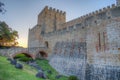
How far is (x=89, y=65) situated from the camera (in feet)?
45.0

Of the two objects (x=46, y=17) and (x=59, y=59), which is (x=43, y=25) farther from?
(x=59, y=59)

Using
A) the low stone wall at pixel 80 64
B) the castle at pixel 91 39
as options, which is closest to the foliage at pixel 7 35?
the castle at pixel 91 39

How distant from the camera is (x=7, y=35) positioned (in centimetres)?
3133

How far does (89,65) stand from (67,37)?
707 cm

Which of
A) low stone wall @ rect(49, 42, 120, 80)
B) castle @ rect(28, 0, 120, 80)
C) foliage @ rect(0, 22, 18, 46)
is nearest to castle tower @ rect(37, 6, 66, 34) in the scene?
castle @ rect(28, 0, 120, 80)

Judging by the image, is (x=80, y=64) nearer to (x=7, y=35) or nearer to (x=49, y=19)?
(x=49, y=19)

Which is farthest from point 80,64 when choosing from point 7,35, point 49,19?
point 7,35

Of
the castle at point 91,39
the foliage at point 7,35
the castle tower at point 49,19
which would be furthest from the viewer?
the castle tower at point 49,19

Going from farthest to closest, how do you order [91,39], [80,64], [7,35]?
1. [7,35]
2. [80,64]
3. [91,39]

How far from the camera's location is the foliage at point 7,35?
30.0 m

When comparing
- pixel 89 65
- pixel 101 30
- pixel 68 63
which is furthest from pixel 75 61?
pixel 101 30

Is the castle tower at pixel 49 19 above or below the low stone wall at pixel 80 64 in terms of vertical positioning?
above

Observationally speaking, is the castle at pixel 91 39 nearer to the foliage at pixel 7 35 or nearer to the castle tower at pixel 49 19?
the castle tower at pixel 49 19

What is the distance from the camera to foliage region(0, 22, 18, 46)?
98.5 ft
